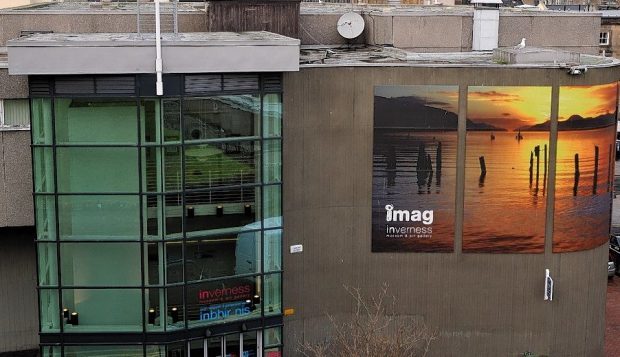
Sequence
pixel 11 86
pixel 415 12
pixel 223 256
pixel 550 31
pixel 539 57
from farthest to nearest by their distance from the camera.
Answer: pixel 550 31, pixel 415 12, pixel 539 57, pixel 11 86, pixel 223 256

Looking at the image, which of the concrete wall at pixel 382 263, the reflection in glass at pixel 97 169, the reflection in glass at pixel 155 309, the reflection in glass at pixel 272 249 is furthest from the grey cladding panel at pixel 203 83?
the reflection in glass at pixel 155 309

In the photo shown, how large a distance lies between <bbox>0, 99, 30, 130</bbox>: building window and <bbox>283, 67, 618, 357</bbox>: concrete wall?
7.94m

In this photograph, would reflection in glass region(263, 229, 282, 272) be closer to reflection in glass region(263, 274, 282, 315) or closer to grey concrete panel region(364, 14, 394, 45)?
reflection in glass region(263, 274, 282, 315)

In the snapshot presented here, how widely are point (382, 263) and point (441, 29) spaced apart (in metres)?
12.6

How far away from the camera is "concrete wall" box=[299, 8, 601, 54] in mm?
40812

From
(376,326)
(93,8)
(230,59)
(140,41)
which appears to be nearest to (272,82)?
(230,59)

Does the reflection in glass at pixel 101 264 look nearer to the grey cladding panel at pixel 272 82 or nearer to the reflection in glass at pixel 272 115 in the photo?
the reflection in glass at pixel 272 115

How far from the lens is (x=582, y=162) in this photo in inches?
1292

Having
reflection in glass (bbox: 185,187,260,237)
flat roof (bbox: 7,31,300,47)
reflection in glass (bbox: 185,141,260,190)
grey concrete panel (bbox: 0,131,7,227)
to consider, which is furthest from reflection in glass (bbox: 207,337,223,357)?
flat roof (bbox: 7,31,300,47)

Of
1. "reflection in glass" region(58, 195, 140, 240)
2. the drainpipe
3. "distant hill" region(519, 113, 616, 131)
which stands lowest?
"reflection in glass" region(58, 195, 140, 240)

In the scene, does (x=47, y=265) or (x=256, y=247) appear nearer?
(x=47, y=265)

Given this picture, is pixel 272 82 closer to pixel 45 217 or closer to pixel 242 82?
pixel 242 82

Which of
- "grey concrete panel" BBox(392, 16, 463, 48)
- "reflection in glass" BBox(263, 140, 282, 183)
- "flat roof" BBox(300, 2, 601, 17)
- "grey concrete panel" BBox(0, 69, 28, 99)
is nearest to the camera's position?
"reflection in glass" BBox(263, 140, 282, 183)

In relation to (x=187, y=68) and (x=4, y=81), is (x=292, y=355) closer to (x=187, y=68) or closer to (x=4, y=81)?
(x=187, y=68)
